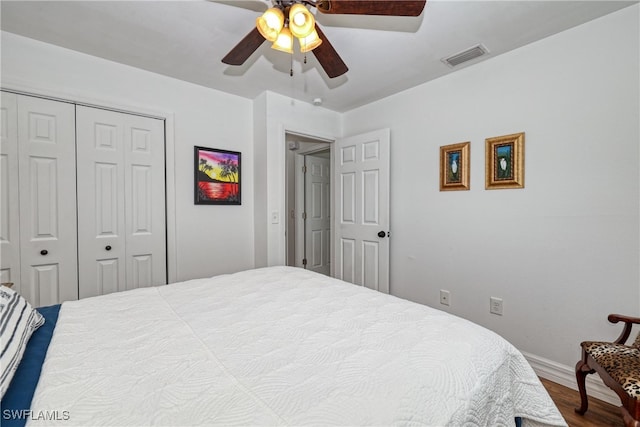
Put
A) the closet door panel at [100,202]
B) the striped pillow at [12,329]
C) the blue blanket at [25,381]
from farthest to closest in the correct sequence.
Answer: the closet door panel at [100,202]
the striped pillow at [12,329]
the blue blanket at [25,381]

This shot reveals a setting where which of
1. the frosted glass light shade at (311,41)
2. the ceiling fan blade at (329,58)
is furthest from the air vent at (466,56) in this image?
the frosted glass light shade at (311,41)

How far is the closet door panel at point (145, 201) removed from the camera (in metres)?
2.50

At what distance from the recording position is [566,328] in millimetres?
1988

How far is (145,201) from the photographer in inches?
101

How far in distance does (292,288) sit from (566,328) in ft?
6.19

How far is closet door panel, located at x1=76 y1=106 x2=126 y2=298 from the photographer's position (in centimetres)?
229

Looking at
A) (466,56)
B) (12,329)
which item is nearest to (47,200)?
(12,329)

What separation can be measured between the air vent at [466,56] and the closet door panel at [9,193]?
10.4ft

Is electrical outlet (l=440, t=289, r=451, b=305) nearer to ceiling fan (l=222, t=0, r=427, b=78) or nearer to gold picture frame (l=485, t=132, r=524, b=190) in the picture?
gold picture frame (l=485, t=132, r=524, b=190)

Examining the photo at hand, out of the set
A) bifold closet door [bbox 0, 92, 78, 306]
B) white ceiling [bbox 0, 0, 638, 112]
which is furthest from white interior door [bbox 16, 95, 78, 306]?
white ceiling [bbox 0, 0, 638, 112]

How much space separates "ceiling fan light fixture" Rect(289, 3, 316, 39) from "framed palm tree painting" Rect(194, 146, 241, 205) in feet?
5.73

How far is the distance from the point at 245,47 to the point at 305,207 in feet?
10.3

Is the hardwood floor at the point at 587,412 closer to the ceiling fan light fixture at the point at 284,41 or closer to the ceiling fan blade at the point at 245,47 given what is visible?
the ceiling fan light fixture at the point at 284,41

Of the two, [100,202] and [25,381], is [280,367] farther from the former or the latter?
[100,202]
